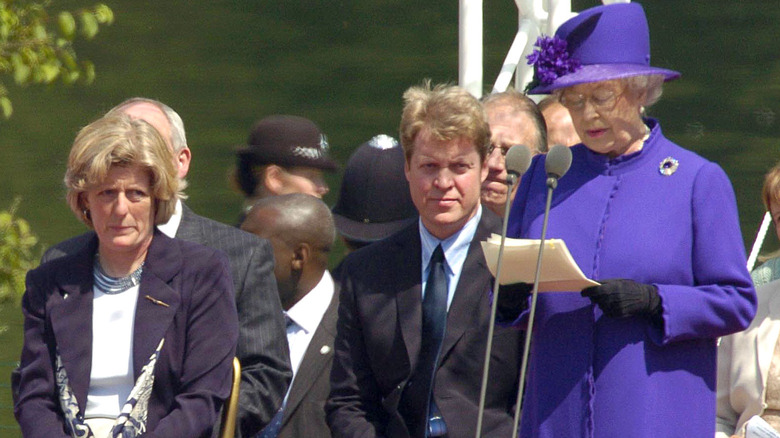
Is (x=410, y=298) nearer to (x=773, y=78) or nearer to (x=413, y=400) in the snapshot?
(x=413, y=400)

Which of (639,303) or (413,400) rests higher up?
(639,303)

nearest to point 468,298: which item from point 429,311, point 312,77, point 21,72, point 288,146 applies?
point 429,311

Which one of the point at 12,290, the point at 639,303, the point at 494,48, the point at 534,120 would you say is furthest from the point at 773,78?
the point at 639,303

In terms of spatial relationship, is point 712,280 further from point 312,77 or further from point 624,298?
Answer: point 312,77

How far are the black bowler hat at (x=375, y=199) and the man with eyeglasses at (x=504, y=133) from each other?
12.5 inches

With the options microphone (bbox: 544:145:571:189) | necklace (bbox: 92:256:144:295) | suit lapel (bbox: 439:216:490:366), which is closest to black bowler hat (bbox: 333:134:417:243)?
suit lapel (bbox: 439:216:490:366)

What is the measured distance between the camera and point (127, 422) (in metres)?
3.44

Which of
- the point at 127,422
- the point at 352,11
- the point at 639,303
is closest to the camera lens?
the point at 639,303

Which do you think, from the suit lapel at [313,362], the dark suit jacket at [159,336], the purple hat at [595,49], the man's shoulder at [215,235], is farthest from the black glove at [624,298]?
the suit lapel at [313,362]

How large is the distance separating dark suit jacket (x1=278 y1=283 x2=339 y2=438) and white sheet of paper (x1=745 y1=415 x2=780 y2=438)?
3.81ft

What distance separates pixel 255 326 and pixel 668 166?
1.14m

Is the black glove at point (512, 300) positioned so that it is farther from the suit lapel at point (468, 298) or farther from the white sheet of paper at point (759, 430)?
the white sheet of paper at point (759, 430)

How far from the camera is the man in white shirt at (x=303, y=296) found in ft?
13.7

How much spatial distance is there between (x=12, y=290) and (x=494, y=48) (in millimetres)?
3527
